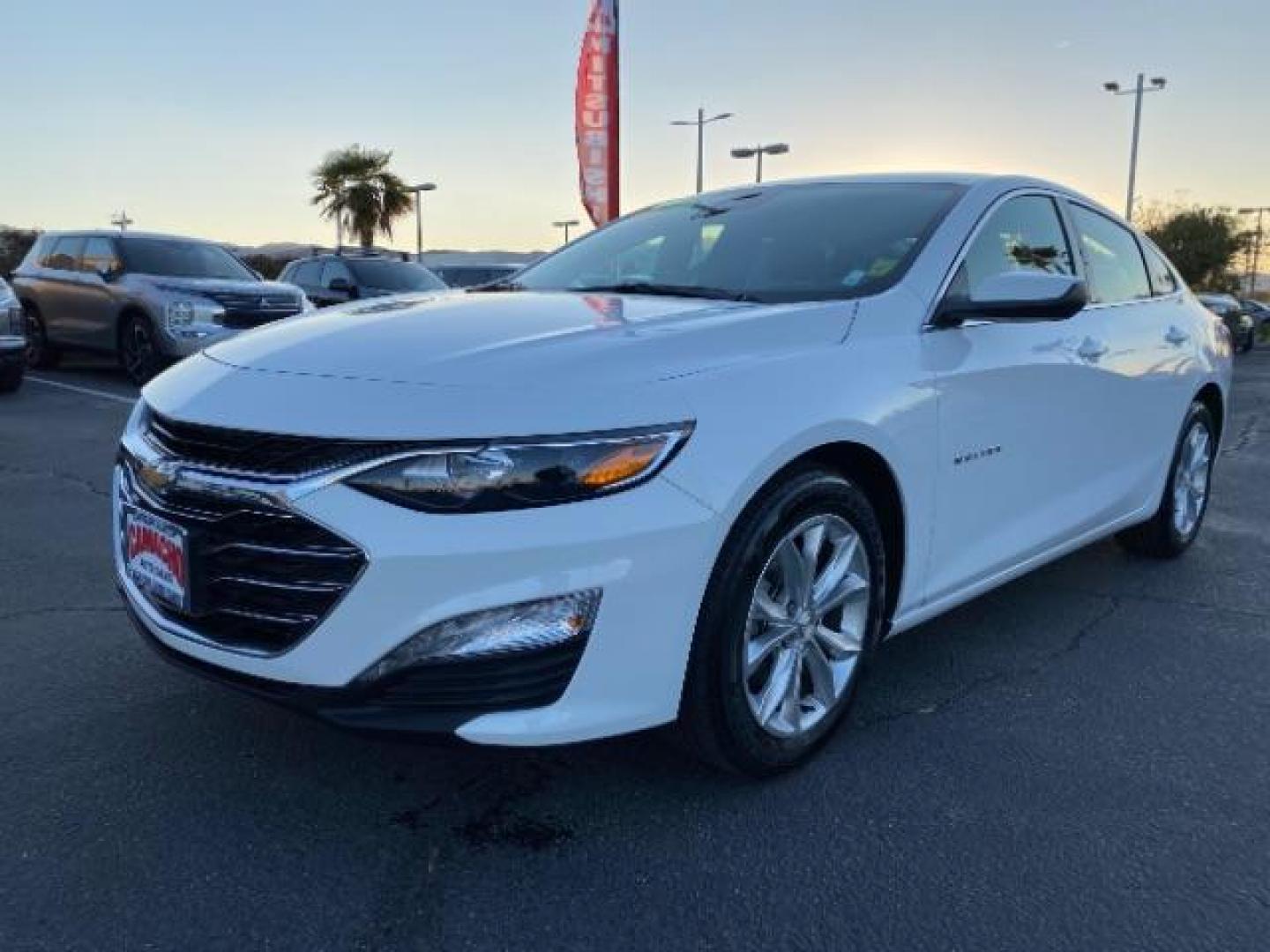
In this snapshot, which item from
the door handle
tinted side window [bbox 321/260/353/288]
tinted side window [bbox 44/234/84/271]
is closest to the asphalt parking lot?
the door handle

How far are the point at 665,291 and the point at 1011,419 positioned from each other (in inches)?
43.9

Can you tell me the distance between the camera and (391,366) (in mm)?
2371

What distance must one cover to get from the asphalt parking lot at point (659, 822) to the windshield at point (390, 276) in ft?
35.2

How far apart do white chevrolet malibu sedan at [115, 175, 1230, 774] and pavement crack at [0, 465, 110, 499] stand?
340 cm

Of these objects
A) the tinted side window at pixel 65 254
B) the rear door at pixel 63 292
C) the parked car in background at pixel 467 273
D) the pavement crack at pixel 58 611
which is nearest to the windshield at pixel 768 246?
the pavement crack at pixel 58 611

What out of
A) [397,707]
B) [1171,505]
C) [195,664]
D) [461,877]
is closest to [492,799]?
[461,877]

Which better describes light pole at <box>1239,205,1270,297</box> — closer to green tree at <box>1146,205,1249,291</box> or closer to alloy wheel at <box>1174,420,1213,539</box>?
green tree at <box>1146,205,1249,291</box>

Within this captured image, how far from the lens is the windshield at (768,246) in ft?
10.4

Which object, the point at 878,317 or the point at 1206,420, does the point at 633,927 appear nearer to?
the point at 878,317

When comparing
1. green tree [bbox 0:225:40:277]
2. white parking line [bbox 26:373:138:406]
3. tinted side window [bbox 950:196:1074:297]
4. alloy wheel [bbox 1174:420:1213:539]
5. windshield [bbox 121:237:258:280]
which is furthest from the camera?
green tree [bbox 0:225:40:277]

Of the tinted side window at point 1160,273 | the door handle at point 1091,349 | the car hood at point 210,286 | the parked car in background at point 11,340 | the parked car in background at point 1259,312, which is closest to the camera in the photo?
the door handle at point 1091,349

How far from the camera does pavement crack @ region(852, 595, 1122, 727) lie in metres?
3.08

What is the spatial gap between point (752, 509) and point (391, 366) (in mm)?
859

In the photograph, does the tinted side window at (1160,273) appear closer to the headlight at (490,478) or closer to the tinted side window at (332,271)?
the headlight at (490,478)
